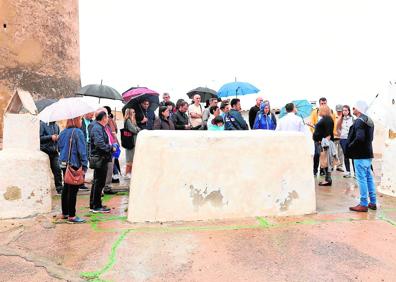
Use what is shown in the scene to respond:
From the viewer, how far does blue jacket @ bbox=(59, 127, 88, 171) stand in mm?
5176

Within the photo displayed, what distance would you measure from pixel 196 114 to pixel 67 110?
3688 mm

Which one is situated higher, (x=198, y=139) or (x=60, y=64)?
(x=60, y=64)

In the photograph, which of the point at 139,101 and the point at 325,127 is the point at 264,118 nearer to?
the point at 325,127

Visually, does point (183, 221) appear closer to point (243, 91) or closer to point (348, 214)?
point (348, 214)

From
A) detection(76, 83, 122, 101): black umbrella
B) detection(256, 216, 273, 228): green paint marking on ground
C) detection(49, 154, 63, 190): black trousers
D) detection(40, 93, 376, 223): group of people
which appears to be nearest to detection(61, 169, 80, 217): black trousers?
detection(40, 93, 376, 223): group of people

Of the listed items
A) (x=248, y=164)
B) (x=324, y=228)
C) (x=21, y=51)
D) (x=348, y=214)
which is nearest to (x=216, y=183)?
(x=248, y=164)

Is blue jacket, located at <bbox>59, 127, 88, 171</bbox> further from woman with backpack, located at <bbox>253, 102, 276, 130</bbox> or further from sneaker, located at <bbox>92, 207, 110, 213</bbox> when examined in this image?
woman with backpack, located at <bbox>253, 102, 276, 130</bbox>

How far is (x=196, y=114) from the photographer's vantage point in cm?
844

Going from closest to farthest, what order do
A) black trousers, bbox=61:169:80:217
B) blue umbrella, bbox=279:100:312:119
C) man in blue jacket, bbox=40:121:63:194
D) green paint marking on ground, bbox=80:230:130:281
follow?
green paint marking on ground, bbox=80:230:130:281
black trousers, bbox=61:169:80:217
man in blue jacket, bbox=40:121:63:194
blue umbrella, bbox=279:100:312:119

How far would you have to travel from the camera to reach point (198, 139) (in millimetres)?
5145

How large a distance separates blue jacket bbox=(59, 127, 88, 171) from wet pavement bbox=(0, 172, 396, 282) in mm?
853

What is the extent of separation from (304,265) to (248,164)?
6.01ft

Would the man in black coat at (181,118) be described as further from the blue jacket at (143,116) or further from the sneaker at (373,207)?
the sneaker at (373,207)

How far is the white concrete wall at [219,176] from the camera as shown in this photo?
5.04m
